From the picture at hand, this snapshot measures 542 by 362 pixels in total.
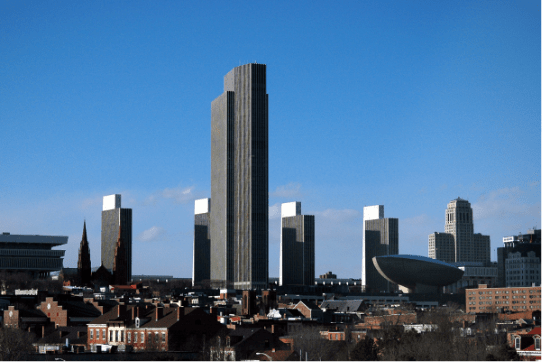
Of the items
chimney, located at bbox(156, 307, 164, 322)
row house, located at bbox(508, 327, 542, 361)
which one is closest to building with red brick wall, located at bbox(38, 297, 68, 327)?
chimney, located at bbox(156, 307, 164, 322)

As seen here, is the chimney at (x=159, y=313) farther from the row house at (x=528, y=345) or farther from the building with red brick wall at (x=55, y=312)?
the row house at (x=528, y=345)

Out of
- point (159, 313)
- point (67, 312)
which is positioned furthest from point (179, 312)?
point (67, 312)

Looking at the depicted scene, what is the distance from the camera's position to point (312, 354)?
110188mm

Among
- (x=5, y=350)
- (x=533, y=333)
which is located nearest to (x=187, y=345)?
(x=5, y=350)

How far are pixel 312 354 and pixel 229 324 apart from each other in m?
30.3

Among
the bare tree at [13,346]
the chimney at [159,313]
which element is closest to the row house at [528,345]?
the chimney at [159,313]

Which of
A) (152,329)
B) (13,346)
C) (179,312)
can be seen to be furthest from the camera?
(179,312)

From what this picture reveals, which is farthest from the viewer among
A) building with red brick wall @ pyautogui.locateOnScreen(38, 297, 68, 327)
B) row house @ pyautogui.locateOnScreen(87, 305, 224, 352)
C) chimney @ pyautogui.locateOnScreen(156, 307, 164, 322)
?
building with red brick wall @ pyautogui.locateOnScreen(38, 297, 68, 327)

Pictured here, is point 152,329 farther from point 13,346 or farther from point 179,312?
point 13,346

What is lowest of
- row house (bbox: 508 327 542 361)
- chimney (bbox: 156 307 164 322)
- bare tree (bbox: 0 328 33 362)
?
row house (bbox: 508 327 542 361)

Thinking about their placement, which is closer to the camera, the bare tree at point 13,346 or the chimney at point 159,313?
the bare tree at point 13,346

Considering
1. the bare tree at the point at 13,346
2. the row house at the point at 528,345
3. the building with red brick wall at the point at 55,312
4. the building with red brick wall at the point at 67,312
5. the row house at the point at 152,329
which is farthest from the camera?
the building with red brick wall at the point at 67,312

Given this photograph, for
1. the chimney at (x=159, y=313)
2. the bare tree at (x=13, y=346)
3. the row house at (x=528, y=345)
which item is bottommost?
the row house at (x=528, y=345)

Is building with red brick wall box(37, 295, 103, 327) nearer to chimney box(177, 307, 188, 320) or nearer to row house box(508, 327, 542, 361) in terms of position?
chimney box(177, 307, 188, 320)
